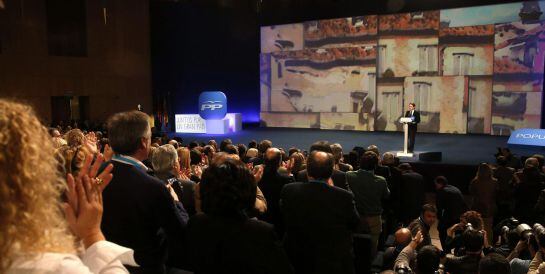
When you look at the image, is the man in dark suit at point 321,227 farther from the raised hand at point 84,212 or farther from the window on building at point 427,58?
the window on building at point 427,58

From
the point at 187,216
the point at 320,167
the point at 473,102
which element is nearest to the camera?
the point at 187,216

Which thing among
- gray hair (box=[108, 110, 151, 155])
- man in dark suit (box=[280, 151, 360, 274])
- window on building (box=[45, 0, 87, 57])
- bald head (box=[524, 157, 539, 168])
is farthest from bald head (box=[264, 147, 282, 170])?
window on building (box=[45, 0, 87, 57])

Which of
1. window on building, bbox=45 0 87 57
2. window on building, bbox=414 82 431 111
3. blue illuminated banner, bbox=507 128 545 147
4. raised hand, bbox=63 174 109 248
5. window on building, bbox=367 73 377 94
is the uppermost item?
window on building, bbox=45 0 87 57

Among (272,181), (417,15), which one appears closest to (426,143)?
(417,15)

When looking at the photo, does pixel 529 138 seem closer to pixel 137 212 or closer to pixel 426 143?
pixel 426 143

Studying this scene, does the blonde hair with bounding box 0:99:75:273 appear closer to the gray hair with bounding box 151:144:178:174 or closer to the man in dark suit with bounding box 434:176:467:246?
the gray hair with bounding box 151:144:178:174

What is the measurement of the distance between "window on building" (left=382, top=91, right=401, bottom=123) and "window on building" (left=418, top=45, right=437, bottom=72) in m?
1.02

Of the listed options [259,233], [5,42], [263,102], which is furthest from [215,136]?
[259,233]

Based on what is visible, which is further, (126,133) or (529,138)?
(529,138)

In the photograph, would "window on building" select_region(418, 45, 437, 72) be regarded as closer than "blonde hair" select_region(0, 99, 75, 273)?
No

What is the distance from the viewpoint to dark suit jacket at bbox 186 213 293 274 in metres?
1.67

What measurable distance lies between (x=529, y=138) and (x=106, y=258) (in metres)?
10.8

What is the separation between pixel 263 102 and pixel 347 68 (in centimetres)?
336

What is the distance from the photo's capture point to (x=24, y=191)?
92cm
